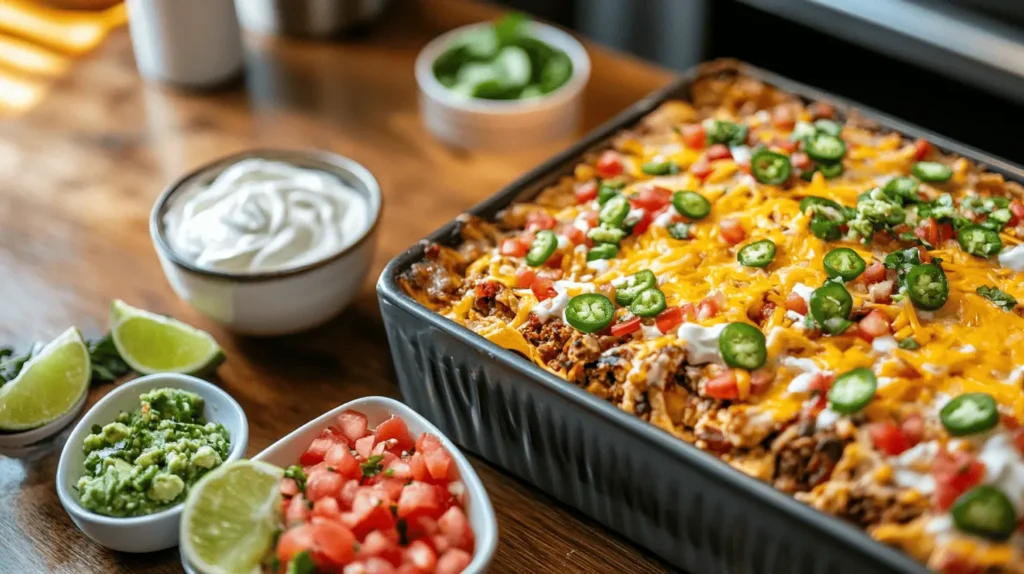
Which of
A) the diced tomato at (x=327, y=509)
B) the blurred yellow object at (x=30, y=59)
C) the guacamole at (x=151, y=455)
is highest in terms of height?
the diced tomato at (x=327, y=509)

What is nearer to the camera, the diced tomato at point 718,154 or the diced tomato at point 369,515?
the diced tomato at point 369,515

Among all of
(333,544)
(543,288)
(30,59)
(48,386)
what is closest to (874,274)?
(543,288)

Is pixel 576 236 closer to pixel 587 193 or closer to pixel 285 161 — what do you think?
pixel 587 193

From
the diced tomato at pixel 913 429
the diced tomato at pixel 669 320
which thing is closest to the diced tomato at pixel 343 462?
the diced tomato at pixel 669 320

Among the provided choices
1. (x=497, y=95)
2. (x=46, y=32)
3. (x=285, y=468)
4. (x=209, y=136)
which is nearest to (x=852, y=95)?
(x=497, y=95)

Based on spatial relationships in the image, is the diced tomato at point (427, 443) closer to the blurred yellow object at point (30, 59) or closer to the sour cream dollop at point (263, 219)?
the sour cream dollop at point (263, 219)

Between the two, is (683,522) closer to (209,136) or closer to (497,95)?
(497,95)

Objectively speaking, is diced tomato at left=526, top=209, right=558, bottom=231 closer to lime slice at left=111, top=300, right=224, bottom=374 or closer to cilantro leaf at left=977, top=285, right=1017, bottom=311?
lime slice at left=111, top=300, right=224, bottom=374
